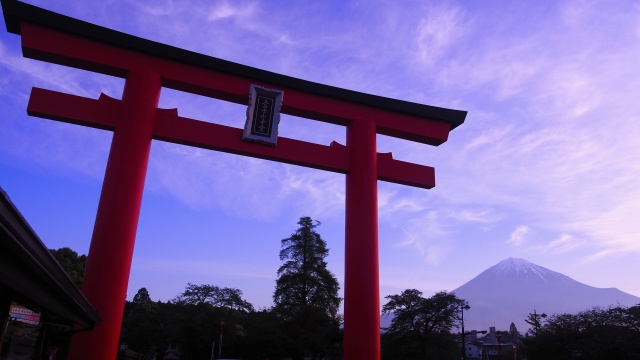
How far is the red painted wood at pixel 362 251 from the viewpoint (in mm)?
8882

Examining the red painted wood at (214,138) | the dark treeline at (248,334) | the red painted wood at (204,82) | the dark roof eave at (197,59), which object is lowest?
the dark treeline at (248,334)

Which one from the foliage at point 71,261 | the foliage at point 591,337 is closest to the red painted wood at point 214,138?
the foliage at point 591,337

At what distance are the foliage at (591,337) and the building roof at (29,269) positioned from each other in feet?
85.5

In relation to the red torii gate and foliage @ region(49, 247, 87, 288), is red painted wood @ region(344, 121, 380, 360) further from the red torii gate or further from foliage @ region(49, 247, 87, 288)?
foliage @ region(49, 247, 87, 288)

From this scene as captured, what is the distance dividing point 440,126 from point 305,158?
3732mm

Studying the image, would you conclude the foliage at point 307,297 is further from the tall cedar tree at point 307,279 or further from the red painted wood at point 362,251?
the red painted wood at point 362,251

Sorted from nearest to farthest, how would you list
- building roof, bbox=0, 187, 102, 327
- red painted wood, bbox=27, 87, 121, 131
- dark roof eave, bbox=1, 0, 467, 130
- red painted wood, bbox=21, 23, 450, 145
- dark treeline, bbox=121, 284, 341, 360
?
1. building roof, bbox=0, 187, 102, 327
2. red painted wood, bbox=27, 87, 121, 131
3. dark roof eave, bbox=1, 0, 467, 130
4. red painted wood, bbox=21, 23, 450, 145
5. dark treeline, bbox=121, 284, 341, 360

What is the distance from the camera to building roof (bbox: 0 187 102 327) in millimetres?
2398

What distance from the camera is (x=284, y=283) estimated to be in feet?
109

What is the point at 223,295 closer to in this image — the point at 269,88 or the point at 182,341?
the point at 182,341

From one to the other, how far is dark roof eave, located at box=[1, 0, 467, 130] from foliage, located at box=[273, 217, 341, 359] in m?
18.1

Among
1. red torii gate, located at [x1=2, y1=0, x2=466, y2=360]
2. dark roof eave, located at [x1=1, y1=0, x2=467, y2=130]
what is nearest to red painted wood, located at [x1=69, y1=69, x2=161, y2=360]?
red torii gate, located at [x1=2, y1=0, x2=466, y2=360]

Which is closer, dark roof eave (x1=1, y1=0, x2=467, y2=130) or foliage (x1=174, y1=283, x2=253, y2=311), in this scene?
dark roof eave (x1=1, y1=0, x2=467, y2=130)

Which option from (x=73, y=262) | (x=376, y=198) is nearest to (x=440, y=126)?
(x=376, y=198)
